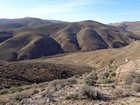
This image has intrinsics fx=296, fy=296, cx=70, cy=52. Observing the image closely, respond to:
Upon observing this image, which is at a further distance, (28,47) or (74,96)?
(28,47)

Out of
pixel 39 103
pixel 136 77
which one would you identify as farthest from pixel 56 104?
pixel 136 77

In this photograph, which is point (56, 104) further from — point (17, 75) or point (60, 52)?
point (60, 52)

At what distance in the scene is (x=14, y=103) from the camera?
13742 mm

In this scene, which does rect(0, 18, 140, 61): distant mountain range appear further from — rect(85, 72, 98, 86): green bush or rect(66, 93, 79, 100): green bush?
rect(66, 93, 79, 100): green bush

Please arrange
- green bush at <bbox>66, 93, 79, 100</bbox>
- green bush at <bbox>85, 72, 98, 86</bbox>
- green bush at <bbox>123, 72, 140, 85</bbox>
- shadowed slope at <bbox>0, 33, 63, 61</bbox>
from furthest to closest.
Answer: shadowed slope at <bbox>0, 33, 63, 61</bbox> → green bush at <bbox>85, 72, 98, 86</bbox> → green bush at <bbox>123, 72, 140, 85</bbox> → green bush at <bbox>66, 93, 79, 100</bbox>

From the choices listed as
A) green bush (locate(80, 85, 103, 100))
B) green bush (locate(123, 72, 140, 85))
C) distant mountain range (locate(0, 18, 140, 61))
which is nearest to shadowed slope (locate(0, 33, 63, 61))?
distant mountain range (locate(0, 18, 140, 61))

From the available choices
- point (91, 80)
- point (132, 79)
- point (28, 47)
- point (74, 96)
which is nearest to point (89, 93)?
point (74, 96)

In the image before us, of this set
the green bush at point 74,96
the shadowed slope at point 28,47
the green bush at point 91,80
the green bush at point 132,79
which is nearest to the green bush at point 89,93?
the green bush at point 74,96

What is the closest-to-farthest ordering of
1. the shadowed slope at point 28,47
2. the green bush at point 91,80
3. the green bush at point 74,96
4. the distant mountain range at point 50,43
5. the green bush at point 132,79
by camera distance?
the green bush at point 74,96 → the green bush at point 132,79 → the green bush at point 91,80 → the shadowed slope at point 28,47 → the distant mountain range at point 50,43

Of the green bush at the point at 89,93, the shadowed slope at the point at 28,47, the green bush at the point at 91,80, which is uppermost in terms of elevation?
the green bush at the point at 89,93

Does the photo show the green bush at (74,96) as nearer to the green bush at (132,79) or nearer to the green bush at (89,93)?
the green bush at (89,93)

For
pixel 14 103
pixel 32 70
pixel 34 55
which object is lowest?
pixel 34 55

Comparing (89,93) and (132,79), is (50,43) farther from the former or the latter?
(89,93)

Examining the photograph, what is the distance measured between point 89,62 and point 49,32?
277 ft
